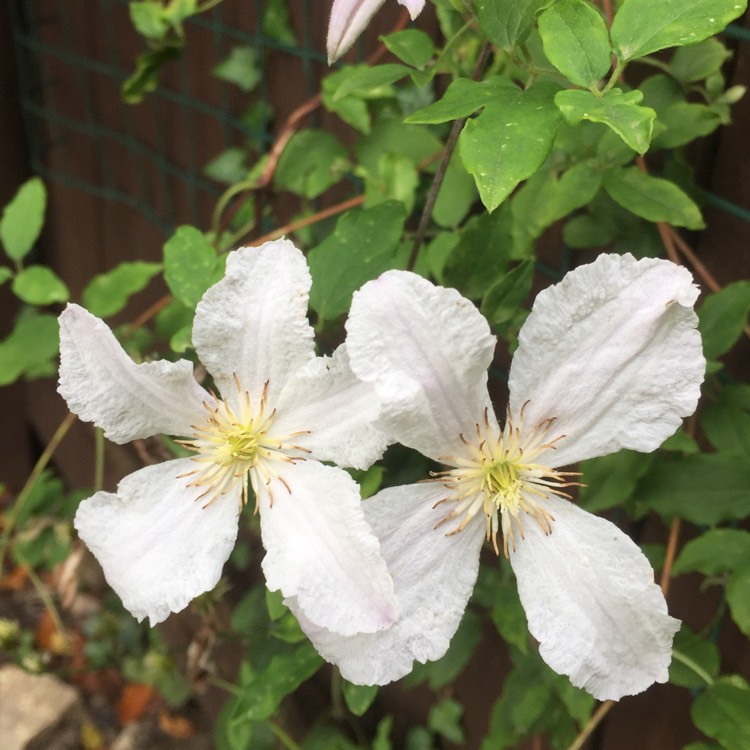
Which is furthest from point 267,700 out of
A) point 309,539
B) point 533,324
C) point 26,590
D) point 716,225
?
point 26,590

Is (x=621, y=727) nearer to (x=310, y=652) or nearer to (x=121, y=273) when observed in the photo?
(x=310, y=652)

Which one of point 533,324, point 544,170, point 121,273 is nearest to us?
point 533,324

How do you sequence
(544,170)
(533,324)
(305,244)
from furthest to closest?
1. (305,244)
2. (544,170)
3. (533,324)

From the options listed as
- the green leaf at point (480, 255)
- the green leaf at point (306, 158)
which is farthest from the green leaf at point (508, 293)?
the green leaf at point (306, 158)

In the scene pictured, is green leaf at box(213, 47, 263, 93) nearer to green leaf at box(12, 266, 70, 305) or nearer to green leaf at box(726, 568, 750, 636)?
green leaf at box(12, 266, 70, 305)

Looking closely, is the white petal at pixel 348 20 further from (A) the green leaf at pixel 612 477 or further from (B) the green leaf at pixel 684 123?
(A) the green leaf at pixel 612 477

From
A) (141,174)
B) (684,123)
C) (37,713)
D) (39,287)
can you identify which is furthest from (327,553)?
(37,713)
